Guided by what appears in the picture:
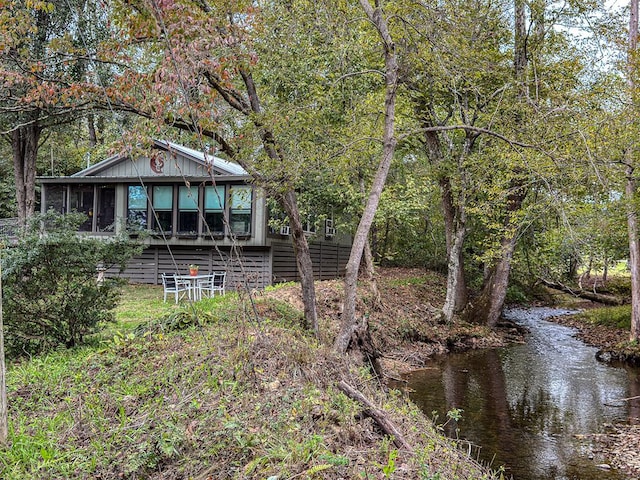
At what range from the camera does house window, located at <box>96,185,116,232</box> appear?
679 inches

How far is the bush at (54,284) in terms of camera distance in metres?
6.27

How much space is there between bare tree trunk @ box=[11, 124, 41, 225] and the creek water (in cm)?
1053

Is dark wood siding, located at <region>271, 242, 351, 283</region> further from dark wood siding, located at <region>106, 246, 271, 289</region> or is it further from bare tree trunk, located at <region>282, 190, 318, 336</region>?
bare tree trunk, located at <region>282, 190, 318, 336</region>

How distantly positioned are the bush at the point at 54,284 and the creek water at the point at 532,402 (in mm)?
4705

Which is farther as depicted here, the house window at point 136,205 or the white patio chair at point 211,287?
the house window at point 136,205

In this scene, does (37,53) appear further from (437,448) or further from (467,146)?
(437,448)

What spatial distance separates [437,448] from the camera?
454cm

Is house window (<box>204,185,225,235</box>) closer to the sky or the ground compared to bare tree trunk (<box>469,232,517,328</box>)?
closer to the sky

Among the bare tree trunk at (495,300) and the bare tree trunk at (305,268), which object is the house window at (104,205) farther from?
the bare tree trunk at (495,300)

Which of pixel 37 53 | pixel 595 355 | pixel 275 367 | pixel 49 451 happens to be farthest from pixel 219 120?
pixel 595 355

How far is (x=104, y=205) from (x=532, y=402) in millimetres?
14594

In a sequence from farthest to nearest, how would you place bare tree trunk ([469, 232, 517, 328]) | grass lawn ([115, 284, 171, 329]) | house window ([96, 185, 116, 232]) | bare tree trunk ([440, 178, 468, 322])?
house window ([96, 185, 116, 232]) → bare tree trunk ([469, 232, 517, 328]) → bare tree trunk ([440, 178, 468, 322]) → grass lawn ([115, 284, 171, 329])

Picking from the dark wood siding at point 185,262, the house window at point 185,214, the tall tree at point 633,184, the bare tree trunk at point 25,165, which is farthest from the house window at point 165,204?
the tall tree at point 633,184

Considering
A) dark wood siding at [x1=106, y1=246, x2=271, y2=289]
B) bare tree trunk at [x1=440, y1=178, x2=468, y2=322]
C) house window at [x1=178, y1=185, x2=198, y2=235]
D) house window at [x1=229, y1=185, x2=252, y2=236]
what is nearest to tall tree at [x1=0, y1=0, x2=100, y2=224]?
house window at [x1=178, y1=185, x2=198, y2=235]
